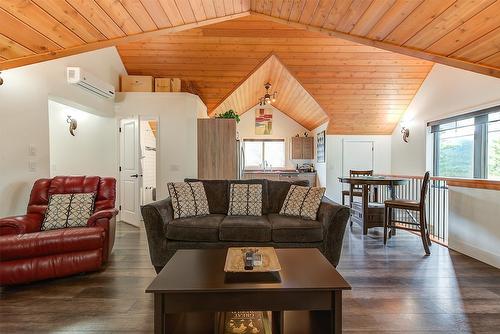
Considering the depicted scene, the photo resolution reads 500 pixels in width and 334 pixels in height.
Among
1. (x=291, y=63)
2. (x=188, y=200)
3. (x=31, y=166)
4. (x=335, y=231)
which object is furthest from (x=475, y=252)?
(x=31, y=166)

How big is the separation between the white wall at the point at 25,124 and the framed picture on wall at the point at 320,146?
5.46 meters

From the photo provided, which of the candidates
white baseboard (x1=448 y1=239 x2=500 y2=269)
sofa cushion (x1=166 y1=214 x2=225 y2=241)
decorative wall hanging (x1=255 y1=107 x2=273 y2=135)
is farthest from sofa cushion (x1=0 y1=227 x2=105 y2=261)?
decorative wall hanging (x1=255 y1=107 x2=273 y2=135)

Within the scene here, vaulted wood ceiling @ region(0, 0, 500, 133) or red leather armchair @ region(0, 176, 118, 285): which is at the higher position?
vaulted wood ceiling @ region(0, 0, 500, 133)

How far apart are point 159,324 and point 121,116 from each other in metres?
4.44

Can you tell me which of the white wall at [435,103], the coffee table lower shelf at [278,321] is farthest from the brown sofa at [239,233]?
the white wall at [435,103]

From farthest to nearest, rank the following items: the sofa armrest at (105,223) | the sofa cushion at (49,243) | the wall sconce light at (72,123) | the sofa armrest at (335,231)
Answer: the wall sconce light at (72,123)
the sofa armrest at (105,223)
the sofa armrest at (335,231)
the sofa cushion at (49,243)

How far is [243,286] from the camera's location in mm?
1492

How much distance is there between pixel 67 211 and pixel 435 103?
606 centimetres

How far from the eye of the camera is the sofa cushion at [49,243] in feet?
7.74

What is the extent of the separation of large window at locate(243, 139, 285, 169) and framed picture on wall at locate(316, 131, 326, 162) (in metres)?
1.18

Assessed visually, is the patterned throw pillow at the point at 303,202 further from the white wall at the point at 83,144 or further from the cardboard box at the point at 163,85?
the white wall at the point at 83,144

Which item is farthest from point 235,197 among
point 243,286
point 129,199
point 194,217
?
point 129,199

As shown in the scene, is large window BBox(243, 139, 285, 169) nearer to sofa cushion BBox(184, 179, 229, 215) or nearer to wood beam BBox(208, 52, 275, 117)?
wood beam BBox(208, 52, 275, 117)

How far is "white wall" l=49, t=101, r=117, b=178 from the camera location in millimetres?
4750
